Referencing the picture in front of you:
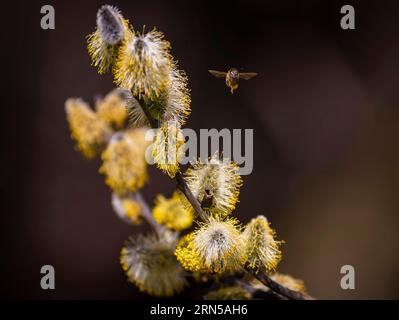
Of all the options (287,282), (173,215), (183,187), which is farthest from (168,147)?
(287,282)

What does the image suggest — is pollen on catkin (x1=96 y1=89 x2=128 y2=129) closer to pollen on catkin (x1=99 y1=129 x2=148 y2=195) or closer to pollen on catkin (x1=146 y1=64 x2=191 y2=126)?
pollen on catkin (x1=99 y1=129 x2=148 y2=195)

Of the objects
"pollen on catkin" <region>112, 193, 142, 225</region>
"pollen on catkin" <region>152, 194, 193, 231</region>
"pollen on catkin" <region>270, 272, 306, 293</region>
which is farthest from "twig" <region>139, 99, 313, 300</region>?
"pollen on catkin" <region>112, 193, 142, 225</region>

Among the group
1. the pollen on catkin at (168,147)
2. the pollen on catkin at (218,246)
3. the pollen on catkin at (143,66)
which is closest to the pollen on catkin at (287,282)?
the pollen on catkin at (218,246)

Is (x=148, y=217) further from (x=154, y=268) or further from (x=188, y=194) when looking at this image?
(x=188, y=194)

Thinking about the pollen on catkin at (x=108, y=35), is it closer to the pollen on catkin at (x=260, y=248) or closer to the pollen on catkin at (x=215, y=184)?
the pollen on catkin at (x=215, y=184)

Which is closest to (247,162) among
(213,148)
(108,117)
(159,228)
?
(213,148)

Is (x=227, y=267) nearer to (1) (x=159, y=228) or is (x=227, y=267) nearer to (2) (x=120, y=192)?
(1) (x=159, y=228)

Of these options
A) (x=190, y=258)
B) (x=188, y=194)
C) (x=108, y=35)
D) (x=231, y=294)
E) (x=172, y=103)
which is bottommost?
(x=231, y=294)
